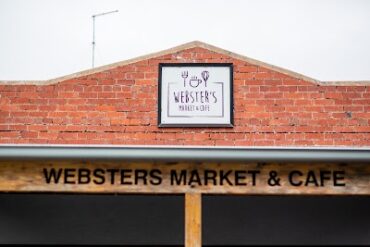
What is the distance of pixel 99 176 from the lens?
716 cm

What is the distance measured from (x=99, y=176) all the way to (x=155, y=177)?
663 mm

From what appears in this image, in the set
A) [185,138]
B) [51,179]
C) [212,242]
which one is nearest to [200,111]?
[185,138]

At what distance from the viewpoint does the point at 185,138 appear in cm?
789

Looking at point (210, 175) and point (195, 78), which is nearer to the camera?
point (210, 175)

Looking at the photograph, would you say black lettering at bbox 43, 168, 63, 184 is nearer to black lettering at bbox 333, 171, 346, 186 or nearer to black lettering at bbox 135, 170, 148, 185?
black lettering at bbox 135, 170, 148, 185

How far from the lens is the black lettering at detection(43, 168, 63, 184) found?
7.19 m

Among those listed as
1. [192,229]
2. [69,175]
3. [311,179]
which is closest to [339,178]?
[311,179]

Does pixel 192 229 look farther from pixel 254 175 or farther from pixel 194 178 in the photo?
pixel 254 175

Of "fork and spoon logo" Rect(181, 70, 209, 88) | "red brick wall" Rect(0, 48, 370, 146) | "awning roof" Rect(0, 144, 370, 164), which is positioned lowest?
"awning roof" Rect(0, 144, 370, 164)

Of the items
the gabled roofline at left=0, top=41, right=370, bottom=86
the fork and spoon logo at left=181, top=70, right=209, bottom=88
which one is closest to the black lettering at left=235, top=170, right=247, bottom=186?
the fork and spoon logo at left=181, top=70, right=209, bottom=88

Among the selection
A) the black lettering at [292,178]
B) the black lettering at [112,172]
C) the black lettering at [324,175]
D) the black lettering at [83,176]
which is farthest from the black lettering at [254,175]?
the black lettering at [83,176]

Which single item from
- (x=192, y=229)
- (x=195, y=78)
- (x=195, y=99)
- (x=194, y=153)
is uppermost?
(x=195, y=78)

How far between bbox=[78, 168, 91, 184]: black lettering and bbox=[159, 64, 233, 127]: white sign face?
1.23m

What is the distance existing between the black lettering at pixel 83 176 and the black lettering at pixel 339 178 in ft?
9.52
